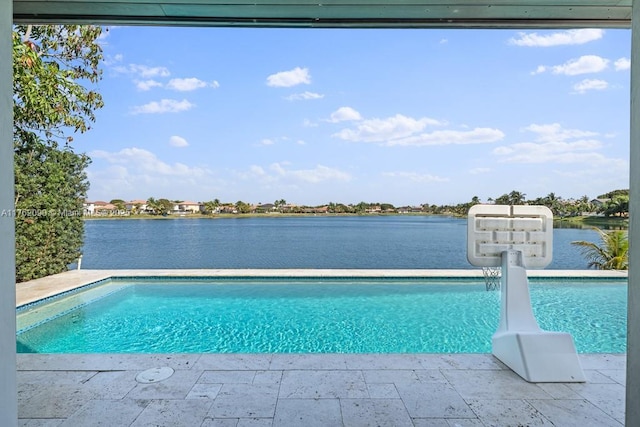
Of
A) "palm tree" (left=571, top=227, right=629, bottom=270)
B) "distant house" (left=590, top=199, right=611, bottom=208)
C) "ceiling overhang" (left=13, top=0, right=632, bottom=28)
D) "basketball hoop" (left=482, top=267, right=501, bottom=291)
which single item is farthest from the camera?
"distant house" (left=590, top=199, right=611, bottom=208)

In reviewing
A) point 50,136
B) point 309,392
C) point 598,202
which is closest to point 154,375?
point 309,392

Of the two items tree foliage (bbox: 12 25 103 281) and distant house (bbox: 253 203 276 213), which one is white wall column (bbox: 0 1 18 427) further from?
distant house (bbox: 253 203 276 213)

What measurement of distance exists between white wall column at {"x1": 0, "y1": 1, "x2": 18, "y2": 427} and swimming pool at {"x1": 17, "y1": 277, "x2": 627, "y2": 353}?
3373 millimetres

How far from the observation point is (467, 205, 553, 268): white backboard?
10.8ft

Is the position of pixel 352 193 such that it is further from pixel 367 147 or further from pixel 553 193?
pixel 553 193

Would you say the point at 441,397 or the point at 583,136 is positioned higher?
the point at 583,136

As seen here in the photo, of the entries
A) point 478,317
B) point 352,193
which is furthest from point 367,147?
point 478,317

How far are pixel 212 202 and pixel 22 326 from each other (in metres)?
38.9

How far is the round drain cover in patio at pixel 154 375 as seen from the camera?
2645mm

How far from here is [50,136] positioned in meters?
5.63

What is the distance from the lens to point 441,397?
2.40 m

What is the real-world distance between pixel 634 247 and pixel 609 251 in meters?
10.8

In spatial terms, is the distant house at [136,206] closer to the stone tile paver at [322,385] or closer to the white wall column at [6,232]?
the stone tile paver at [322,385]

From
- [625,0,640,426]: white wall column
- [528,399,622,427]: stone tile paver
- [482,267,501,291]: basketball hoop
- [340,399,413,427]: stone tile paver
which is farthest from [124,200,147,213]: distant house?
[625,0,640,426]: white wall column
